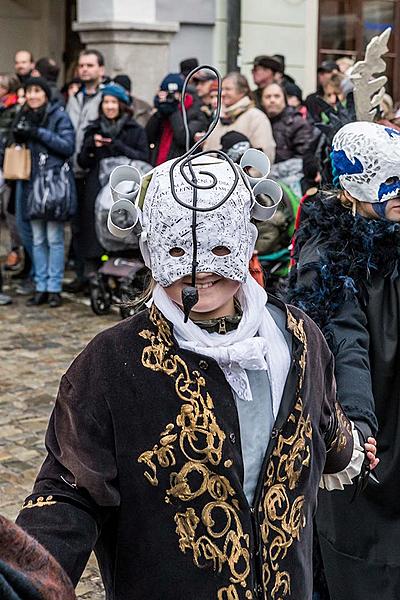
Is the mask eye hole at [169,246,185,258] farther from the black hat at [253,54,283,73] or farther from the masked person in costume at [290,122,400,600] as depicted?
the black hat at [253,54,283,73]

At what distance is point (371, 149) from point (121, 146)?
5.64m

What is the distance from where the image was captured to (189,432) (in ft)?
7.89

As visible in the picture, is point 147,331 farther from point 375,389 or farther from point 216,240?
point 375,389

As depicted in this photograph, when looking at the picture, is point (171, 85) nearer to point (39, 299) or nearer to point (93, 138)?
point (93, 138)

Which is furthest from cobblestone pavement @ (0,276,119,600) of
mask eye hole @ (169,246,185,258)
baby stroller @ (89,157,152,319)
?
mask eye hole @ (169,246,185,258)

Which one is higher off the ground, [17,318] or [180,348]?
[180,348]

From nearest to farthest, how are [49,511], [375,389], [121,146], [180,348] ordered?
1. [49,511]
2. [180,348]
3. [375,389]
4. [121,146]

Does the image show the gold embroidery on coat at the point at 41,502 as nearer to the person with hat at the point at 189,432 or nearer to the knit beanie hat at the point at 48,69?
the person with hat at the point at 189,432

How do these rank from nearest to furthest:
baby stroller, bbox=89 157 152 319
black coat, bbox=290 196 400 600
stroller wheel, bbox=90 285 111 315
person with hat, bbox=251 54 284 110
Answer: black coat, bbox=290 196 400 600
baby stroller, bbox=89 157 152 319
stroller wheel, bbox=90 285 111 315
person with hat, bbox=251 54 284 110

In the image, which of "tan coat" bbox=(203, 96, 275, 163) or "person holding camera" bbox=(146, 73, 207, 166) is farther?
"person holding camera" bbox=(146, 73, 207, 166)

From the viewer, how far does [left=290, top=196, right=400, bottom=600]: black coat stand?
3.50m

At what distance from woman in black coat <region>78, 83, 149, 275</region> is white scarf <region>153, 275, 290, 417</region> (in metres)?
6.71

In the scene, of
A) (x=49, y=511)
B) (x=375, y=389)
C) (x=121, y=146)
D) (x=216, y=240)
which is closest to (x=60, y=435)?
(x=49, y=511)

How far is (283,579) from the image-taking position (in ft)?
8.09
